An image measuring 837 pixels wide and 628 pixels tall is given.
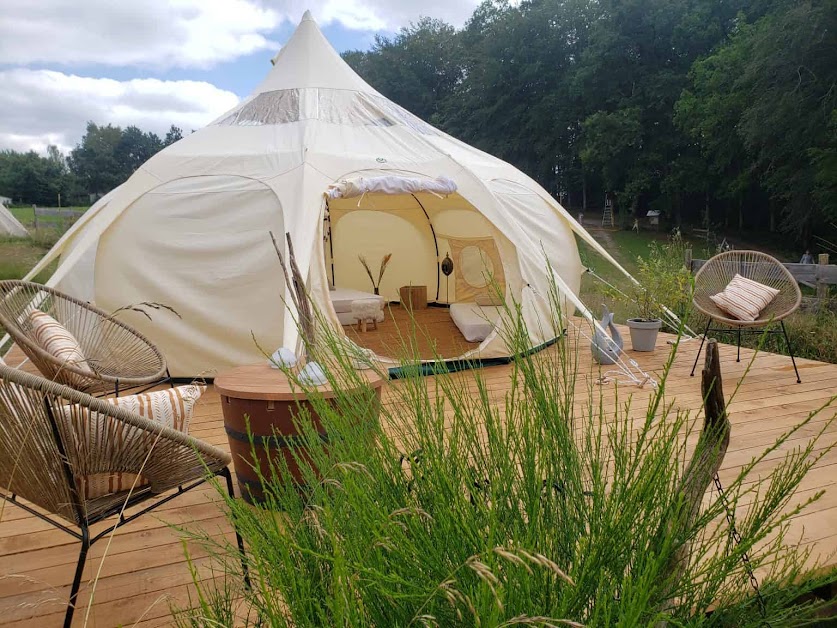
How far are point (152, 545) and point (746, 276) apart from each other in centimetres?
460

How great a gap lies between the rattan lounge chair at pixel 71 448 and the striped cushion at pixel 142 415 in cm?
1

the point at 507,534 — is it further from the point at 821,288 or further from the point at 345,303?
the point at 821,288

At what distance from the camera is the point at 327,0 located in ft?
18.6

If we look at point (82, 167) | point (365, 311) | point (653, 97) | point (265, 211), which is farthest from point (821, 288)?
point (82, 167)

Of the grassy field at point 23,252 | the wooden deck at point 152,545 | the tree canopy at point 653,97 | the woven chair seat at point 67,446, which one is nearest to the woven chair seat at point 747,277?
the wooden deck at point 152,545

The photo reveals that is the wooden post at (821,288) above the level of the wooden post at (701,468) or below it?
below

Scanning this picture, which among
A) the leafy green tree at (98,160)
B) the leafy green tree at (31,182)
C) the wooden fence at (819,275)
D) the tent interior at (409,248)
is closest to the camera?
the wooden fence at (819,275)

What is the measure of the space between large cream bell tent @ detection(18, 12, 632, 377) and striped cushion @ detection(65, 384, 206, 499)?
5.81 ft

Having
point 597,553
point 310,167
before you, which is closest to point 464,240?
point 310,167

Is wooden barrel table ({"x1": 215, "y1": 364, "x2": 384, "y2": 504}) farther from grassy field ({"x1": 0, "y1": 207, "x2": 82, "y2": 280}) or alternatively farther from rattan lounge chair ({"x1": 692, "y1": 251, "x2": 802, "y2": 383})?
grassy field ({"x1": 0, "y1": 207, "x2": 82, "y2": 280})

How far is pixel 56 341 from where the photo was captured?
9.11 feet

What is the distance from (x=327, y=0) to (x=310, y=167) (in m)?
2.38

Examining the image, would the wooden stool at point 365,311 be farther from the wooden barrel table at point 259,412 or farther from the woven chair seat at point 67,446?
the woven chair seat at point 67,446

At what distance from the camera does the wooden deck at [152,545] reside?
1874 millimetres
